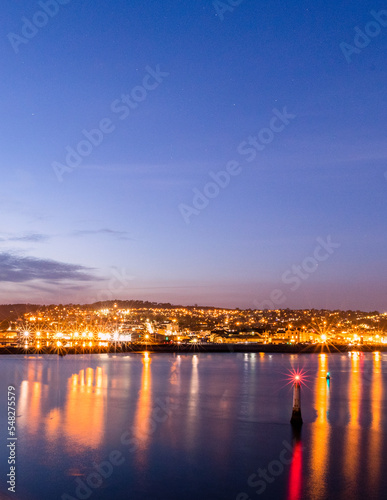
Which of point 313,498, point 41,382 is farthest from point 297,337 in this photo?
point 313,498

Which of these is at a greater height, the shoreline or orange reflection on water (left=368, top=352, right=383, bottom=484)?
A: orange reflection on water (left=368, top=352, right=383, bottom=484)

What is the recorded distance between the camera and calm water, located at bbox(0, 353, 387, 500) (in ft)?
44.3

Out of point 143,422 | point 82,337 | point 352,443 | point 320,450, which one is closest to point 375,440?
point 352,443

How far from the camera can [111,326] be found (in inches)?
6501

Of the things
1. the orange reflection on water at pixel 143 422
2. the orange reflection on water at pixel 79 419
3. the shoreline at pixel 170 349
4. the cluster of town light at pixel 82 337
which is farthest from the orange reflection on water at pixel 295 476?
the cluster of town light at pixel 82 337

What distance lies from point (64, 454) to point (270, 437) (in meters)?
7.34

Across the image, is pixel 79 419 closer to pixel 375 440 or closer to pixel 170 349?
pixel 375 440

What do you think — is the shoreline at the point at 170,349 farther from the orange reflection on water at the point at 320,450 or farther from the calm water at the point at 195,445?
the orange reflection on water at the point at 320,450

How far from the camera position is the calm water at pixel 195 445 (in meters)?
13.5

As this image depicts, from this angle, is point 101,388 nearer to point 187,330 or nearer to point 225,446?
point 225,446

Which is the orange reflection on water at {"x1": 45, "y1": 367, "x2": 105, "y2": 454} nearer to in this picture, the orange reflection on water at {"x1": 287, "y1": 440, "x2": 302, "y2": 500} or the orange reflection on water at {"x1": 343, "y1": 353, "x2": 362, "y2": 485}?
the orange reflection on water at {"x1": 287, "y1": 440, "x2": 302, "y2": 500}

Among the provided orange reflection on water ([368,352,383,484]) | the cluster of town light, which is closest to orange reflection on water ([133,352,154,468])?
orange reflection on water ([368,352,383,484])

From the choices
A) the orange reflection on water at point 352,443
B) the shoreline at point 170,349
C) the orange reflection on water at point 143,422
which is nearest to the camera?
the orange reflection on water at point 352,443

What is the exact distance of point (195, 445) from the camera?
18.0m
